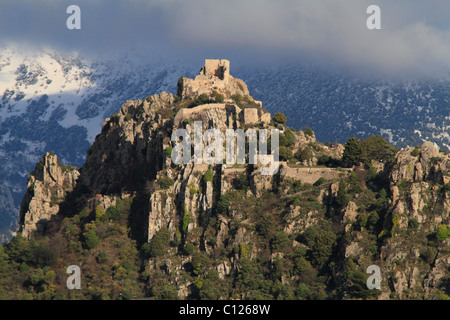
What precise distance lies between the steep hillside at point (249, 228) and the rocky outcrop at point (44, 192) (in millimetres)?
1204

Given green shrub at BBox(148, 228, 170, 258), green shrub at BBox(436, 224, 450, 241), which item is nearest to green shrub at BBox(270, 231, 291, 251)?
green shrub at BBox(148, 228, 170, 258)

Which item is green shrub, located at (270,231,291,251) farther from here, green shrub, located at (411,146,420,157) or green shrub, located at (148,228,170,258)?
green shrub, located at (411,146,420,157)

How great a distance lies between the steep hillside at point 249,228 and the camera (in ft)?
350

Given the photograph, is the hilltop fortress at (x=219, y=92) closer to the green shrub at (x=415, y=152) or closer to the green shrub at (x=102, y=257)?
the green shrub at (x=102, y=257)

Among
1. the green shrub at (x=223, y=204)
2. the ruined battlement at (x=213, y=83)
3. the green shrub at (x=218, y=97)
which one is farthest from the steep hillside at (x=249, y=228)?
the ruined battlement at (x=213, y=83)

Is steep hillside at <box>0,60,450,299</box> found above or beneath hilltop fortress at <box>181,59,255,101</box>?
beneath

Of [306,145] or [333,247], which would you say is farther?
[306,145]

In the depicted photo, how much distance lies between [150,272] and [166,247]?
428 centimetres

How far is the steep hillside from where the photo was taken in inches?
4205

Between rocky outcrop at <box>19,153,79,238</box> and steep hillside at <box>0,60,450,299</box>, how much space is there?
1204mm

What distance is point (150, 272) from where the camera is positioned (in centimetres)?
11400
